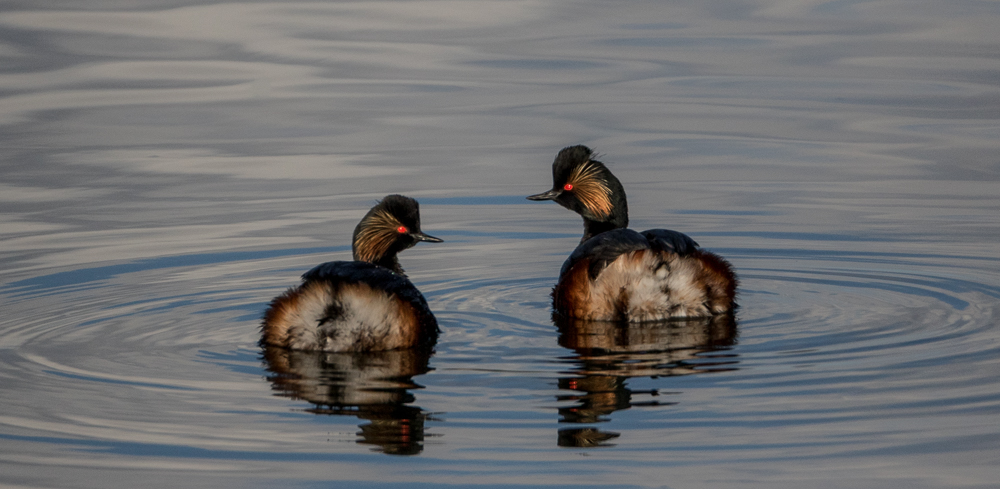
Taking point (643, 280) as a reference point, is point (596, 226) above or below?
above

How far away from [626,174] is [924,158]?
318 cm

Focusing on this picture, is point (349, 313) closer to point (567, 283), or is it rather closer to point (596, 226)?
point (567, 283)

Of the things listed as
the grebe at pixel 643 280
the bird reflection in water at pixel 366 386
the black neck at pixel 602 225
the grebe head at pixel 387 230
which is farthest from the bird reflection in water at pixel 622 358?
the black neck at pixel 602 225

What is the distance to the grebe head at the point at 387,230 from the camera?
31.4 feet

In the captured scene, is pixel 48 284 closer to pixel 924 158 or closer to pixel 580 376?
pixel 580 376

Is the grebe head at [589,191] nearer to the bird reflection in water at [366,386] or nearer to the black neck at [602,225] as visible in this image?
the black neck at [602,225]

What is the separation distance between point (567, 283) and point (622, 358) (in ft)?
4.67

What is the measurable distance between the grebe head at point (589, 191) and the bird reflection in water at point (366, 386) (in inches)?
111

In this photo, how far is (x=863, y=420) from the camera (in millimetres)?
6621

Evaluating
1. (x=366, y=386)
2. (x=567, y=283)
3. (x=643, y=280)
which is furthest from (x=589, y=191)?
(x=366, y=386)

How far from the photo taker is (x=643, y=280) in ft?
29.1

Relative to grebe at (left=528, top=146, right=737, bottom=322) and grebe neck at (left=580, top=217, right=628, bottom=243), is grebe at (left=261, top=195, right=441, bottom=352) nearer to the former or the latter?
grebe at (left=528, top=146, right=737, bottom=322)

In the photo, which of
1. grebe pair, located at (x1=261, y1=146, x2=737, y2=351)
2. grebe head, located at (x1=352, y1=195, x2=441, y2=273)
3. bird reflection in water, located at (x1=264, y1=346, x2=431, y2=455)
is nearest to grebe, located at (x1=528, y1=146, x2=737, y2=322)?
grebe pair, located at (x1=261, y1=146, x2=737, y2=351)

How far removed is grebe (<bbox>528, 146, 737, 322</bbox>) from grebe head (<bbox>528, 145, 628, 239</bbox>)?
4.06 ft
